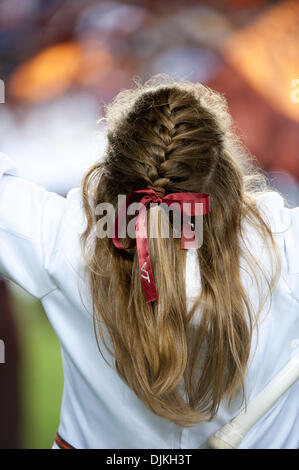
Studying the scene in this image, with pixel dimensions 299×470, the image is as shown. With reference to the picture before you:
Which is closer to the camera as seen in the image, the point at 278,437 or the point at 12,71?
the point at 278,437

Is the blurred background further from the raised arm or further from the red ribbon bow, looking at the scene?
the red ribbon bow

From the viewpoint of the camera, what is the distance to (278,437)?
3.13 ft

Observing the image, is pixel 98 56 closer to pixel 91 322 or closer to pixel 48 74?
pixel 48 74

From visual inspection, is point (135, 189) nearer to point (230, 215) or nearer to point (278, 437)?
point (230, 215)

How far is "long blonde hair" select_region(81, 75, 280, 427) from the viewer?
29.7 inches

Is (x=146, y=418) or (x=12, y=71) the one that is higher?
(x=12, y=71)

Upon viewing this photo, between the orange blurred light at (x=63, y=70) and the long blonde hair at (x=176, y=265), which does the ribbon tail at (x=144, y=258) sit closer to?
the long blonde hair at (x=176, y=265)

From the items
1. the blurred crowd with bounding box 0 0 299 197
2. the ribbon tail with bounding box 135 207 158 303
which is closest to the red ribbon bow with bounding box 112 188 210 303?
the ribbon tail with bounding box 135 207 158 303

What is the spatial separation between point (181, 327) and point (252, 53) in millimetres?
1145

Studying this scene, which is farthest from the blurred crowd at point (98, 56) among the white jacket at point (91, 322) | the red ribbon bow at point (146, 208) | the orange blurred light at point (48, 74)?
the red ribbon bow at point (146, 208)

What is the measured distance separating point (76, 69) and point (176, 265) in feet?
3.50

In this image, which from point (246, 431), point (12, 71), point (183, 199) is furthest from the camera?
point (12, 71)

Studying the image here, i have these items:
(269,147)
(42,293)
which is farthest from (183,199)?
(269,147)

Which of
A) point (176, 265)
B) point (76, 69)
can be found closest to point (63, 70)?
point (76, 69)
